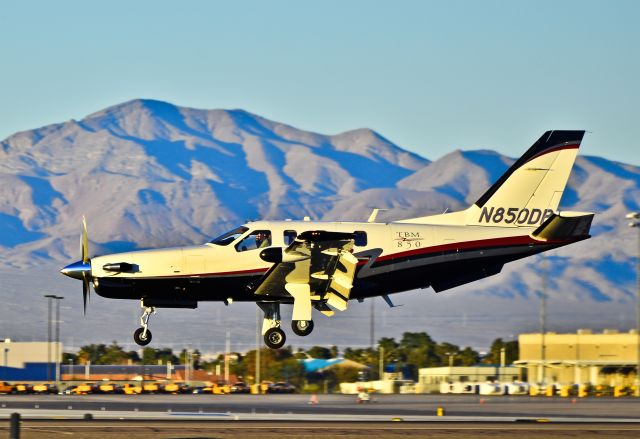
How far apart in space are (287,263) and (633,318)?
87899 millimetres

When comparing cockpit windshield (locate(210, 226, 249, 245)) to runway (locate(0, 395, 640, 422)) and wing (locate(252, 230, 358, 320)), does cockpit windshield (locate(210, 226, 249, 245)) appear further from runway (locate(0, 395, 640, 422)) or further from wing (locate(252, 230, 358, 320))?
runway (locate(0, 395, 640, 422))

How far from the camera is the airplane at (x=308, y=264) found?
42.6 meters

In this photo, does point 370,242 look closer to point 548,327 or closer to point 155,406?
point 155,406

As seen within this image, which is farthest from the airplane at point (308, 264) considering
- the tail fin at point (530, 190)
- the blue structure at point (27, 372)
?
the blue structure at point (27, 372)

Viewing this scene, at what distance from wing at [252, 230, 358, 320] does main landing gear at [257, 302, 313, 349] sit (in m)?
0.47

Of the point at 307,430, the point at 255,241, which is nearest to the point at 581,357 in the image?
Result: the point at 307,430

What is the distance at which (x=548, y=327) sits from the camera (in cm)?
13188

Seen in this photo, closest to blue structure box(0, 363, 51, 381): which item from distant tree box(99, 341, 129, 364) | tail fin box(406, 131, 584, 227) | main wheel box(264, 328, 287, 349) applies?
distant tree box(99, 341, 129, 364)

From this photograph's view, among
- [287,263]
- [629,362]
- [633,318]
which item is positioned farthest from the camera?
[633,318]

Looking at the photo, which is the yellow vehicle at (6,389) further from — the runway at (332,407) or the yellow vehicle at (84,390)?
the runway at (332,407)

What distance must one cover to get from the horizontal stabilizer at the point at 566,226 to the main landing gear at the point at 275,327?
933 centimetres

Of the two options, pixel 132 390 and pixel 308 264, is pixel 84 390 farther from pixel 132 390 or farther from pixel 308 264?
pixel 308 264

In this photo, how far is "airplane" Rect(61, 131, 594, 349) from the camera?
4262 centimetres

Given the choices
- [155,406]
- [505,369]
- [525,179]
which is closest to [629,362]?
[505,369]
